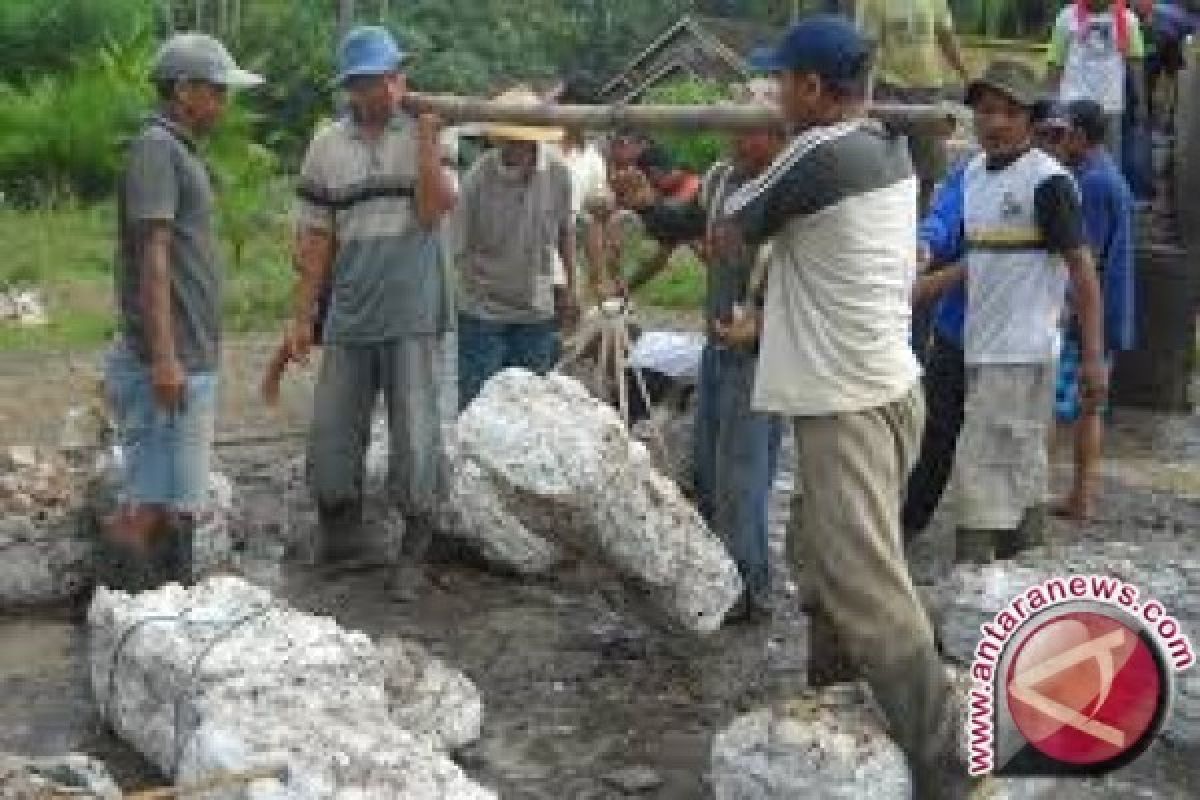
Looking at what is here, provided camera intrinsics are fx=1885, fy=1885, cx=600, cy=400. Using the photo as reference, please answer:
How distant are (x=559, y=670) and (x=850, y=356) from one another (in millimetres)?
1586

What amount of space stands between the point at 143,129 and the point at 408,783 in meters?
2.28

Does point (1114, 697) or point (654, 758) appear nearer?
point (1114, 697)

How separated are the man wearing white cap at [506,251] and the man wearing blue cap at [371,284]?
87 cm

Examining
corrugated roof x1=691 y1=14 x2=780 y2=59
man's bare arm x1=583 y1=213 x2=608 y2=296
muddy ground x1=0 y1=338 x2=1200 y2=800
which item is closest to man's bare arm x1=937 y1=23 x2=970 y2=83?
man's bare arm x1=583 y1=213 x2=608 y2=296

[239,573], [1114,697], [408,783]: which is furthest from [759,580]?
[1114,697]

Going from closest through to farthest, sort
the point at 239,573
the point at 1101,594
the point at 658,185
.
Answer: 1. the point at 1101,594
2. the point at 239,573
3. the point at 658,185

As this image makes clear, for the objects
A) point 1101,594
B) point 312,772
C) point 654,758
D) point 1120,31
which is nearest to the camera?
point 1101,594

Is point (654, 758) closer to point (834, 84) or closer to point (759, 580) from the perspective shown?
point (759, 580)

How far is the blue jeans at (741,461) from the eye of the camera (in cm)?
609

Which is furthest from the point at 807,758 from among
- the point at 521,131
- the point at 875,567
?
the point at 521,131

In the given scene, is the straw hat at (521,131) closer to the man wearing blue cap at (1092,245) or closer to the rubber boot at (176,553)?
the rubber boot at (176,553)

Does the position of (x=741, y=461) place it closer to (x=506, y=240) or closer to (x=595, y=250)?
(x=506, y=240)

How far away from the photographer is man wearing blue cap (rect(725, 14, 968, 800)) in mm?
4691

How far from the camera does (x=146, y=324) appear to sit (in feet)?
17.9
